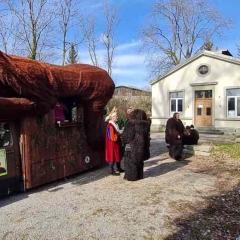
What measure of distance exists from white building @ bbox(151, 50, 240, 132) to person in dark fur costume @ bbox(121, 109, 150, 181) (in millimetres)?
16397

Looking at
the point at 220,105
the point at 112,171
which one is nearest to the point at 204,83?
the point at 220,105

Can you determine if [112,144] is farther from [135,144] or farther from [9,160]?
[9,160]

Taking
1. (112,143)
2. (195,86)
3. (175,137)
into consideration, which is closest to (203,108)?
(195,86)

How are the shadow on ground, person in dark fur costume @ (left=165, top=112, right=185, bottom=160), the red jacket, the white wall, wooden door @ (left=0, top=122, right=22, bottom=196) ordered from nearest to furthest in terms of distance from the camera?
wooden door @ (left=0, top=122, right=22, bottom=196), the red jacket, the shadow on ground, person in dark fur costume @ (left=165, top=112, right=185, bottom=160), the white wall

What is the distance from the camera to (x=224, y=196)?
7.17 meters

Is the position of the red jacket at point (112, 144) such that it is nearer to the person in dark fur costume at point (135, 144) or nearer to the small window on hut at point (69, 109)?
the person in dark fur costume at point (135, 144)

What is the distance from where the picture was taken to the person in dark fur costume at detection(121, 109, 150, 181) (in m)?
8.20

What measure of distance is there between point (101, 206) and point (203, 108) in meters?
20.1

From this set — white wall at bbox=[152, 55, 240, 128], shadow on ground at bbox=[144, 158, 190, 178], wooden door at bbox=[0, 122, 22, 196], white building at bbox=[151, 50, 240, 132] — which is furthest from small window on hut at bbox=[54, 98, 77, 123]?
white wall at bbox=[152, 55, 240, 128]

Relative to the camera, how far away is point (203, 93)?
25172 millimetres

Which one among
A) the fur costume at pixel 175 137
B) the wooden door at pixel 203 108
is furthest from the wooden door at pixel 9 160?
the wooden door at pixel 203 108

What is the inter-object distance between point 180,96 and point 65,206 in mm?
21556

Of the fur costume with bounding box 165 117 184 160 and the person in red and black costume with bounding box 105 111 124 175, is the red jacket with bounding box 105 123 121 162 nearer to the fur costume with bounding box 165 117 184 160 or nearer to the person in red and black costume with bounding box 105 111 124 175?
the person in red and black costume with bounding box 105 111 124 175

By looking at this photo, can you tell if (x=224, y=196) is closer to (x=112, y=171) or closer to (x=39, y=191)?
(x=112, y=171)
